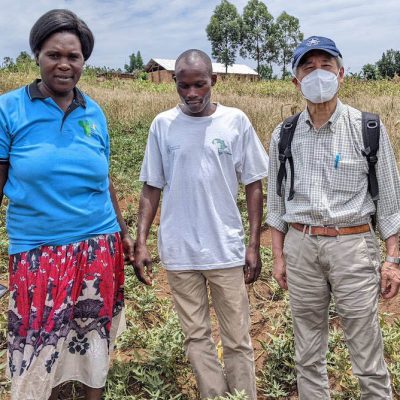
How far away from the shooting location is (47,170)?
1760 millimetres

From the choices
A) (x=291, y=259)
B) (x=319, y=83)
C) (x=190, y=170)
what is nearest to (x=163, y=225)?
(x=190, y=170)

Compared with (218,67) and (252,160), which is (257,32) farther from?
(252,160)

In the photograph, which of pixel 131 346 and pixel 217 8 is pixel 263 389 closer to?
pixel 131 346

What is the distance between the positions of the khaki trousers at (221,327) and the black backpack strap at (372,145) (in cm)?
69

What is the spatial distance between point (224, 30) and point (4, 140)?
40.7 m

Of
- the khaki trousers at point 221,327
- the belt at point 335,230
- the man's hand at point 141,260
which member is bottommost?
the khaki trousers at point 221,327

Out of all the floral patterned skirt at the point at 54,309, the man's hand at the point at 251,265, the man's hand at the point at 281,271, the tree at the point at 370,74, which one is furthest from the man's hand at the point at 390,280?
the tree at the point at 370,74

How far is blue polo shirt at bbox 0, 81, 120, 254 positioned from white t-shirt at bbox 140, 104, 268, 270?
326mm

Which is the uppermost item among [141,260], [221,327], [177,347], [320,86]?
[320,86]

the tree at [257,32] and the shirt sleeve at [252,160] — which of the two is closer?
the shirt sleeve at [252,160]

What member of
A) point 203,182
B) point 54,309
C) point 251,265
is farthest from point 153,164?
point 54,309

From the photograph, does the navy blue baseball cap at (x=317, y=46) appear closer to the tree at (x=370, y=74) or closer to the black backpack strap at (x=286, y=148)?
the black backpack strap at (x=286, y=148)

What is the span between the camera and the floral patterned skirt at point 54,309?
6.03ft

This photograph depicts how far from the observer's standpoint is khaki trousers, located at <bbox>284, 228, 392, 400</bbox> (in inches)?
74.0
